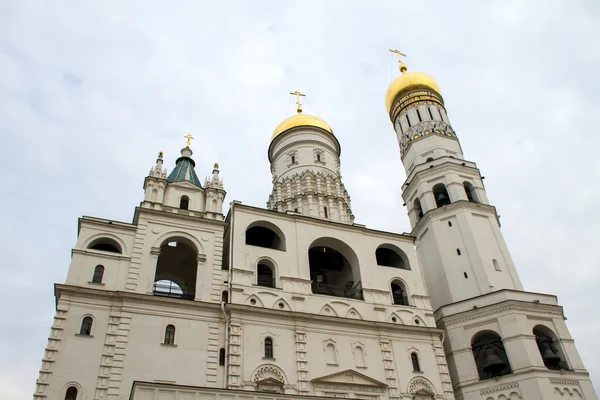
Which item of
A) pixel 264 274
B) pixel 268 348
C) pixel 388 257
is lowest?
pixel 268 348

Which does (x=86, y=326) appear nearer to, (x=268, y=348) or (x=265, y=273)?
(x=268, y=348)

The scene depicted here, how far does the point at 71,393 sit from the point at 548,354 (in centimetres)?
2093

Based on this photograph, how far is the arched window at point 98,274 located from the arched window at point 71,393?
14.5 feet

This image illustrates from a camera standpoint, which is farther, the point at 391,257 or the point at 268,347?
the point at 391,257

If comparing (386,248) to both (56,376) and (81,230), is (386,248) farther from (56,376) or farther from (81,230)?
(56,376)

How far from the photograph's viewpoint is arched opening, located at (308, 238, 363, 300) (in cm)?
2638

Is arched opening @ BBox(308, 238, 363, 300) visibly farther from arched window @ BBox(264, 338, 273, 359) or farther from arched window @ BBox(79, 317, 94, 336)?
arched window @ BBox(79, 317, 94, 336)

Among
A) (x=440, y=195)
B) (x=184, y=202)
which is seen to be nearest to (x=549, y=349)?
(x=440, y=195)

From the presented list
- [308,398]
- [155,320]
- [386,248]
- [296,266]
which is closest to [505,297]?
[386,248]

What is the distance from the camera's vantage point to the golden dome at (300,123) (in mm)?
37500

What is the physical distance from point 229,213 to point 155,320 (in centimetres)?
724

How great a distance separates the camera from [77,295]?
20.4 meters

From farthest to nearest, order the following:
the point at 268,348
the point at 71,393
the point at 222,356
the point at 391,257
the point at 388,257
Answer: the point at 388,257 < the point at 391,257 < the point at 268,348 < the point at 222,356 < the point at 71,393

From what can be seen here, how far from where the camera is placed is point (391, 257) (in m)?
29.9
